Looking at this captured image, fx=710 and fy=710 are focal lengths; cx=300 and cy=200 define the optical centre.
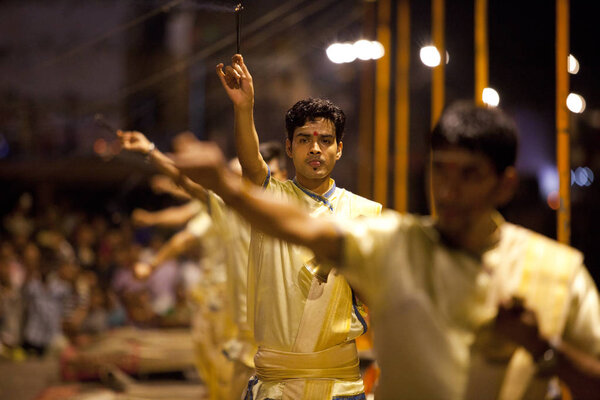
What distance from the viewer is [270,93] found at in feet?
20.5

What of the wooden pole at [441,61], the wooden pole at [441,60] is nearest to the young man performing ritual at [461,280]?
the wooden pole at [441,61]

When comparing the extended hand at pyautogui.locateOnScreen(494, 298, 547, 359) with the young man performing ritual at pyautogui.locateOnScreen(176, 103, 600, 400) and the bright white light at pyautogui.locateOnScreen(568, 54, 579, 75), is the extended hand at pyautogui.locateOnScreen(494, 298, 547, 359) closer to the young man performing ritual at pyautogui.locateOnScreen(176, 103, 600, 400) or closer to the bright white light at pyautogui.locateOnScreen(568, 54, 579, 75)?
the young man performing ritual at pyautogui.locateOnScreen(176, 103, 600, 400)

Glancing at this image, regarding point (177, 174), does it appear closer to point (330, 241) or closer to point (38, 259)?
point (330, 241)

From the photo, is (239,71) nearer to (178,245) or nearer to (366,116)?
(178,245)

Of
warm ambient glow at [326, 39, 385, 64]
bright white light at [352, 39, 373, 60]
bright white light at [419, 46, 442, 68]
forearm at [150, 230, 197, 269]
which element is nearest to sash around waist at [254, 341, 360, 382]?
forearm at [150, 230, 197, 269]

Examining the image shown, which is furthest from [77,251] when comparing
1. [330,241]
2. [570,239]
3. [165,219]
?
[330,241]

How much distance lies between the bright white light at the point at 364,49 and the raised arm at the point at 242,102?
6.85m

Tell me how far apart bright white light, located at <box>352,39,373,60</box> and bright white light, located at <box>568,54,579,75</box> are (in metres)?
4.62

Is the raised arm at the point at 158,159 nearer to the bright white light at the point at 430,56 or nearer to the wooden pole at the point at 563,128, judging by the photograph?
the wooden pole at the point at 563,128

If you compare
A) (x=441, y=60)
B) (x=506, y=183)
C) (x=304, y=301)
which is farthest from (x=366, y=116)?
(x=506, y=183)

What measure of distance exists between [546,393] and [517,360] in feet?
0.49

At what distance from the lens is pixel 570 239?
203 inches

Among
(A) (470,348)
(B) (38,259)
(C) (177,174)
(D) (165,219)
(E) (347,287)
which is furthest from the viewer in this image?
(B) (38,259)

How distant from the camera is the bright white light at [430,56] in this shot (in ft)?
26.6
